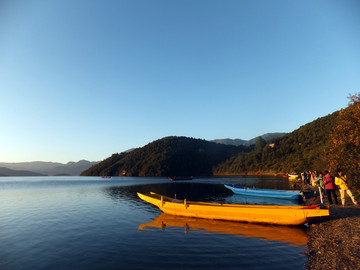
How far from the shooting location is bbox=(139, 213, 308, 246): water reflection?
13511 mm

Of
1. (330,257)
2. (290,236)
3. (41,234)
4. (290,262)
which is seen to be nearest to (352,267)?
(330,257)

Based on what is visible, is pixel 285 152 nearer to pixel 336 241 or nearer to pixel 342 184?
pixel 342 184

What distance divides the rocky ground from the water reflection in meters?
0.99

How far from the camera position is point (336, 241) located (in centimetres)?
1088

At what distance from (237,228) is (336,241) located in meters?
6.72

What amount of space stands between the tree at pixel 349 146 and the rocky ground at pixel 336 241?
2.91 m

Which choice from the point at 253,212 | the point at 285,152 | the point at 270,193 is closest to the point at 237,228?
the point at 253,212

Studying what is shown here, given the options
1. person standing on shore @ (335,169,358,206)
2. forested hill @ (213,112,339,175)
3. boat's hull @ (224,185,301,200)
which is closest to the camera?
person standing on shore @ (335,169,358,206)

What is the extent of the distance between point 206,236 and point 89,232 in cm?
984

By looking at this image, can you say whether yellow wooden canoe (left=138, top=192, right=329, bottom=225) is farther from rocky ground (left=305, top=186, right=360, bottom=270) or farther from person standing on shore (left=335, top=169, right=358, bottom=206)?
person standing on shore (left=335, top=169, right=358, bottom=206)

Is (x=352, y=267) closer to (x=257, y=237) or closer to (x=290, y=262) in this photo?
(x=290, y=262)

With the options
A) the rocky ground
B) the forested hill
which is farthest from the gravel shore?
the forested hill

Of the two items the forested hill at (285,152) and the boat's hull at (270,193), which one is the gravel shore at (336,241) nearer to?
the boat's hull at (270,193)

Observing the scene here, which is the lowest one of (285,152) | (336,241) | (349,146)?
(336,241)
